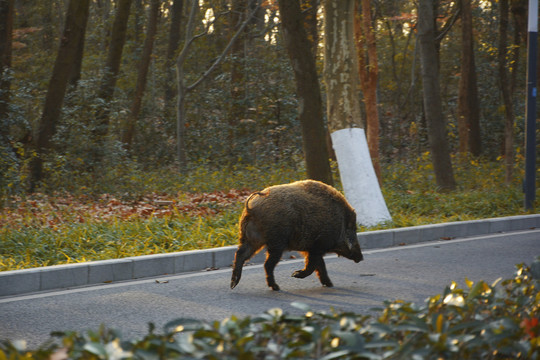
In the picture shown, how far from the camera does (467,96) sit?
75.0ft

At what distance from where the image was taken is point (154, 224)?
34.5ft

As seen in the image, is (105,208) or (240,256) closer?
(240,256)

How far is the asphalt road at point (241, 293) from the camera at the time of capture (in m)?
5.96

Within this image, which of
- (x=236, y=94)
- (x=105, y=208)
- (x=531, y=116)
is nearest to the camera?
(x=531, y=116)

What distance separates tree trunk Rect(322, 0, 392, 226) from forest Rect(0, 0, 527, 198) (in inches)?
12.5

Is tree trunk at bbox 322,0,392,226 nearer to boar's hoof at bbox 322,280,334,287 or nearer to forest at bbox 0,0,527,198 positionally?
forest at bbox 0,0,527,198

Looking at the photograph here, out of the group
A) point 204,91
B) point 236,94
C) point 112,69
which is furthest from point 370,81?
point 204,91

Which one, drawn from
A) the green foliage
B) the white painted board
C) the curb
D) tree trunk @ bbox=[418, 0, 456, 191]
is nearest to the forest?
tree trunk @ bbox=[418, 0, 456, 191]

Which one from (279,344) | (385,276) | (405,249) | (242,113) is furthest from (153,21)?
(279,344)

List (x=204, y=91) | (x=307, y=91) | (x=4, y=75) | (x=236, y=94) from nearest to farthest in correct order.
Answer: (x=307, y=91)
(x=4, y=75)
(x=236, y=94)
(x=204, y=91)

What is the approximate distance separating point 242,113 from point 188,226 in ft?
48.2

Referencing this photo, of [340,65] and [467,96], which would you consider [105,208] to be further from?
[467,96]

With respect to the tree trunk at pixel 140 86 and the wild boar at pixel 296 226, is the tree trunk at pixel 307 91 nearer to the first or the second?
the wild boar at pixel 296 226

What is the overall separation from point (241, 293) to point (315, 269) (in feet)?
2.77
